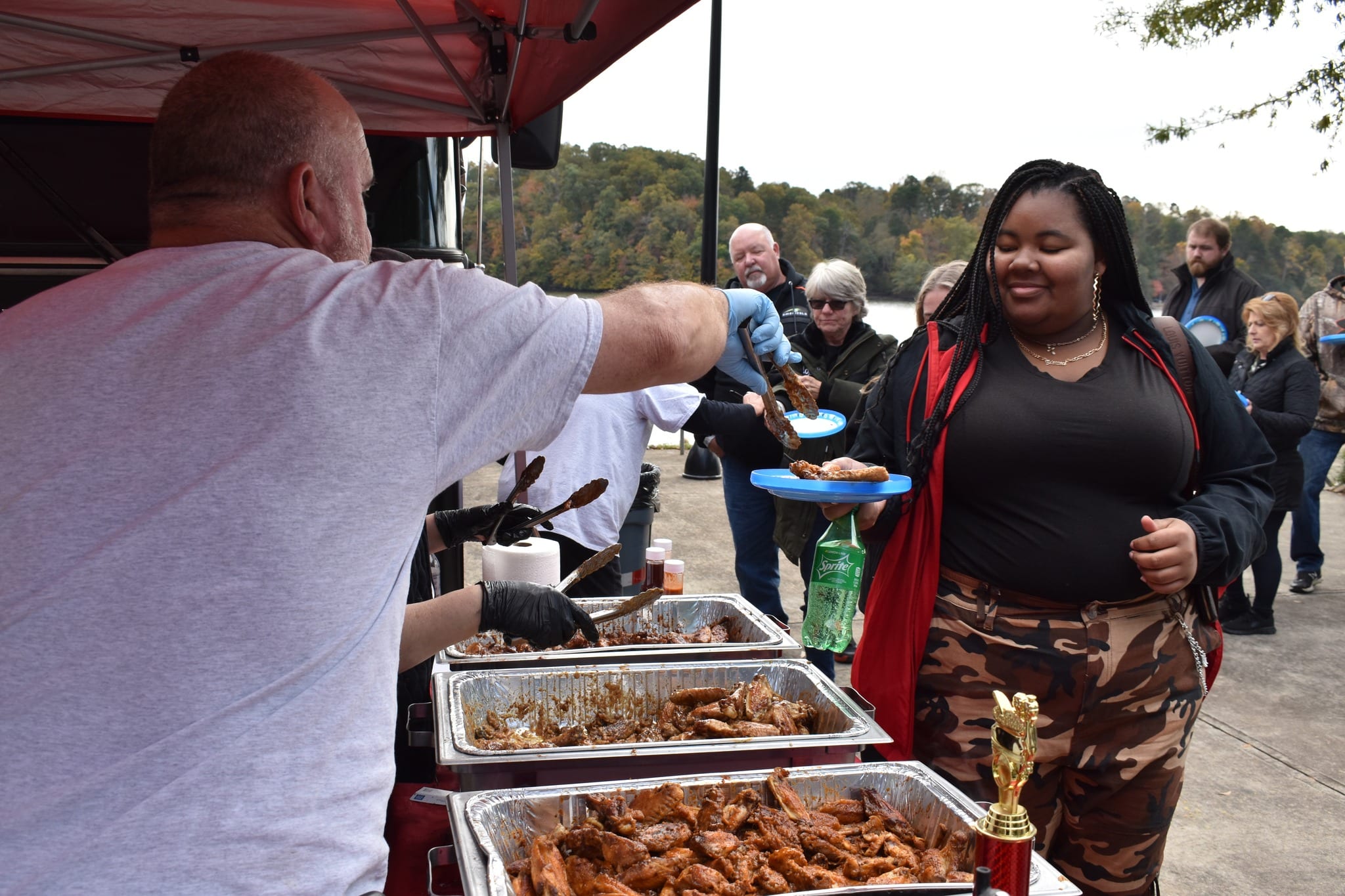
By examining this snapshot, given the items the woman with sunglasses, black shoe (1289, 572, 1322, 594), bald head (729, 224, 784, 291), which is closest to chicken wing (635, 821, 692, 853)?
the woman with sunglasses

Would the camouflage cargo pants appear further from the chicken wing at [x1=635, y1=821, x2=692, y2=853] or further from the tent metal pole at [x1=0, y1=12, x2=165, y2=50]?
the tent metal pole at [x1=0, y1=12, x2=165, y2=50]

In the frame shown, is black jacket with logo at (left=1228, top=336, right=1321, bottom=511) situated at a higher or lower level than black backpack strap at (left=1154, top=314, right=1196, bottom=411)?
lower

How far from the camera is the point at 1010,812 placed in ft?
4.23

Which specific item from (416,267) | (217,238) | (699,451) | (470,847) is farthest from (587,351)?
Result: (699,451)

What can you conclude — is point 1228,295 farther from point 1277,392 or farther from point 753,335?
point 753,335

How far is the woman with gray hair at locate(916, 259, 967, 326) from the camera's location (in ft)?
14.9

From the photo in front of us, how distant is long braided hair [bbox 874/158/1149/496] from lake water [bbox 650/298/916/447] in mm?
2483

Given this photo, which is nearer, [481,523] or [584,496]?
[584,496]

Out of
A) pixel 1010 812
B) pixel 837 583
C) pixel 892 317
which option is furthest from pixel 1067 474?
pixel 892 317

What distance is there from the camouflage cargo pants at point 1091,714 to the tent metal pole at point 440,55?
2.02 m

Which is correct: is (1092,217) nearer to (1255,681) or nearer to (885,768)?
(885,768)

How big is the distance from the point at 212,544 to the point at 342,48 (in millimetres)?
2286

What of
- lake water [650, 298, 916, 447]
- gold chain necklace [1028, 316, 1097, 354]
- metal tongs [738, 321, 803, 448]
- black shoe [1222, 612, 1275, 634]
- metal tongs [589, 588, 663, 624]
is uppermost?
gold chain necklace [1028, 316, 1097, 354]

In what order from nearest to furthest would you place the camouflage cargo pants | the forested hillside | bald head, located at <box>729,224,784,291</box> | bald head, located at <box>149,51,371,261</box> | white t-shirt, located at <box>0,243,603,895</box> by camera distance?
1. white t-shirt, located at <box>0,243,603,895</box>
2. bald head, located at <box>149,51,371,261</box>
3. the camouflage cargo pants
4. bald head, located at <box>729,224,784,291</box>
5. the forested hillside
